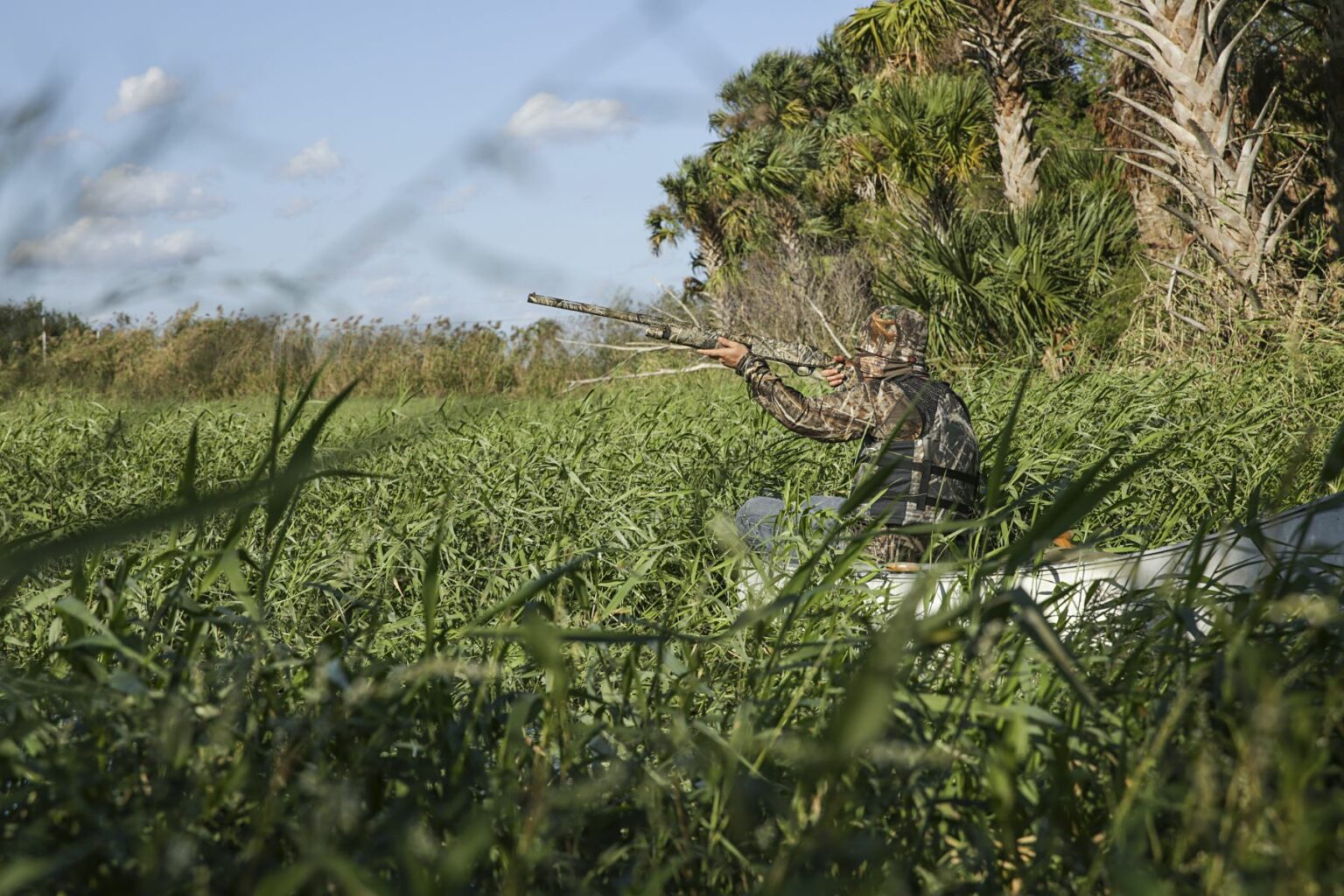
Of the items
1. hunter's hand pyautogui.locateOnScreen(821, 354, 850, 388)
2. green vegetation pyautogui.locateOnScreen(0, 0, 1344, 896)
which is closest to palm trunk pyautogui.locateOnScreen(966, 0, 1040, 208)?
green vegetation pyautogui.locateOnScreen(0, 0, 1344, 896)

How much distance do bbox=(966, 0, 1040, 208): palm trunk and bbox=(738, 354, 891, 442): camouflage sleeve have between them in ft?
28.3

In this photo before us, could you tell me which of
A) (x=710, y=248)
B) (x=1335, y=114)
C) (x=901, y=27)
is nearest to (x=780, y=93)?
(x=710, y=248)

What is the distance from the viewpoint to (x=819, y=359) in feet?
17.7

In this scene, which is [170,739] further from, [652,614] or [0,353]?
[652,614]

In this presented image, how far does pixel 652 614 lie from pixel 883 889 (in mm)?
2617

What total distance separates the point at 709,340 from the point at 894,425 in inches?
64.5

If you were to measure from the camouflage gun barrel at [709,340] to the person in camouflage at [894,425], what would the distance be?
32.4 inches

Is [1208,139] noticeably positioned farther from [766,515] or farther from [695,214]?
[695,214]

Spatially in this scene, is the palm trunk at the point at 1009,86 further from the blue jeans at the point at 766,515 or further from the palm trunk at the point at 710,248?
the palm trunk at the point at 710,248

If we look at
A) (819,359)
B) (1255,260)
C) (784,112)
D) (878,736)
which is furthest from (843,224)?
(878,736)

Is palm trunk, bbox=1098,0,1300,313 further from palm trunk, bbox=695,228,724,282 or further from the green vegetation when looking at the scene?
palm trunk, bbox=695,228,724,282

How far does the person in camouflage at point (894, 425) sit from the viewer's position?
392 cm

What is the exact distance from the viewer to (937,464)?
3.94 m

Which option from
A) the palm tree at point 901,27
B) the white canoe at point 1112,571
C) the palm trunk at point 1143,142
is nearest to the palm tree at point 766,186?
the palm tree at point 901,27
